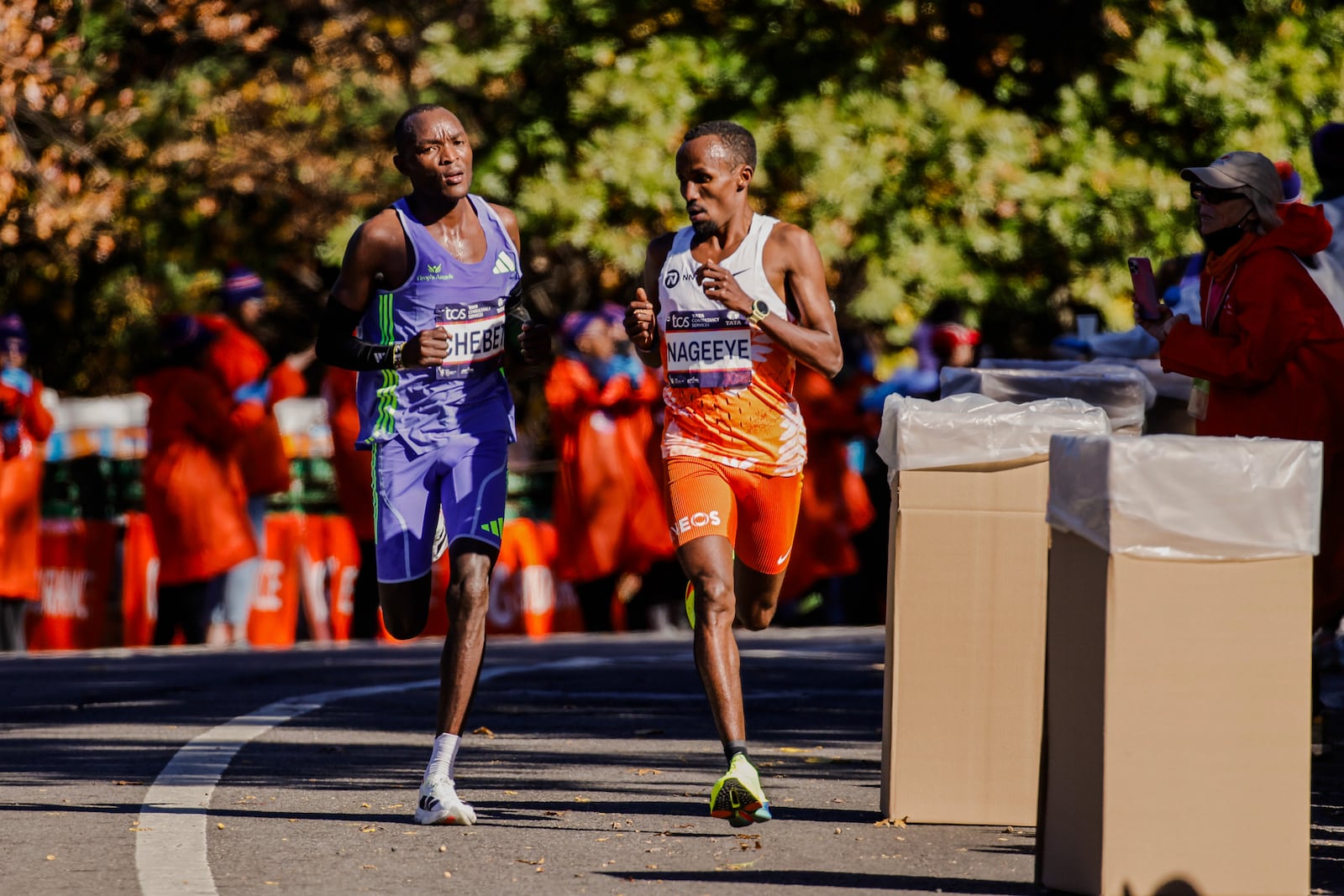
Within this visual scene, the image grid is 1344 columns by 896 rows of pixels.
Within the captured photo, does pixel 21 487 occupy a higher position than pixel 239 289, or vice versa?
pixel 239 289

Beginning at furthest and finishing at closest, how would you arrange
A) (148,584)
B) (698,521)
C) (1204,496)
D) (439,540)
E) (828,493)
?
(828,493)
(148,584)
(439,540)
(698,521)
(1204,496)

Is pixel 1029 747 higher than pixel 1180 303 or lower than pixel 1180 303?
lower

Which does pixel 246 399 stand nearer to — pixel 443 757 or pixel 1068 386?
pixel 1068 386

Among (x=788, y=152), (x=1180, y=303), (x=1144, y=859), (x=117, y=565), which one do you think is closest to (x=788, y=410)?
(x=1144, y=859)

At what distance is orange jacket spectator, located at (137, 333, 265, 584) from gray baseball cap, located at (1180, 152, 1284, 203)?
316 inches

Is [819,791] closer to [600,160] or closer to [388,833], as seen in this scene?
[388,833]

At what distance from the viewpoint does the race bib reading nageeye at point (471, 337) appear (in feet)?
23.7

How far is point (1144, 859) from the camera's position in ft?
17.6

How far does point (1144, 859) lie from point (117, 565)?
11163mm

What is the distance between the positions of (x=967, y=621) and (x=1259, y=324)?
141 centimetres

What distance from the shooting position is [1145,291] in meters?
7.58

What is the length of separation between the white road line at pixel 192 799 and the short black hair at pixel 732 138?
2.50 metres

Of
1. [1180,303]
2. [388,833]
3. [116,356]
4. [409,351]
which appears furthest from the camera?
[116,356]

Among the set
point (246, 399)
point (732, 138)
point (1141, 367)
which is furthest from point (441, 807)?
point (246, 399)
